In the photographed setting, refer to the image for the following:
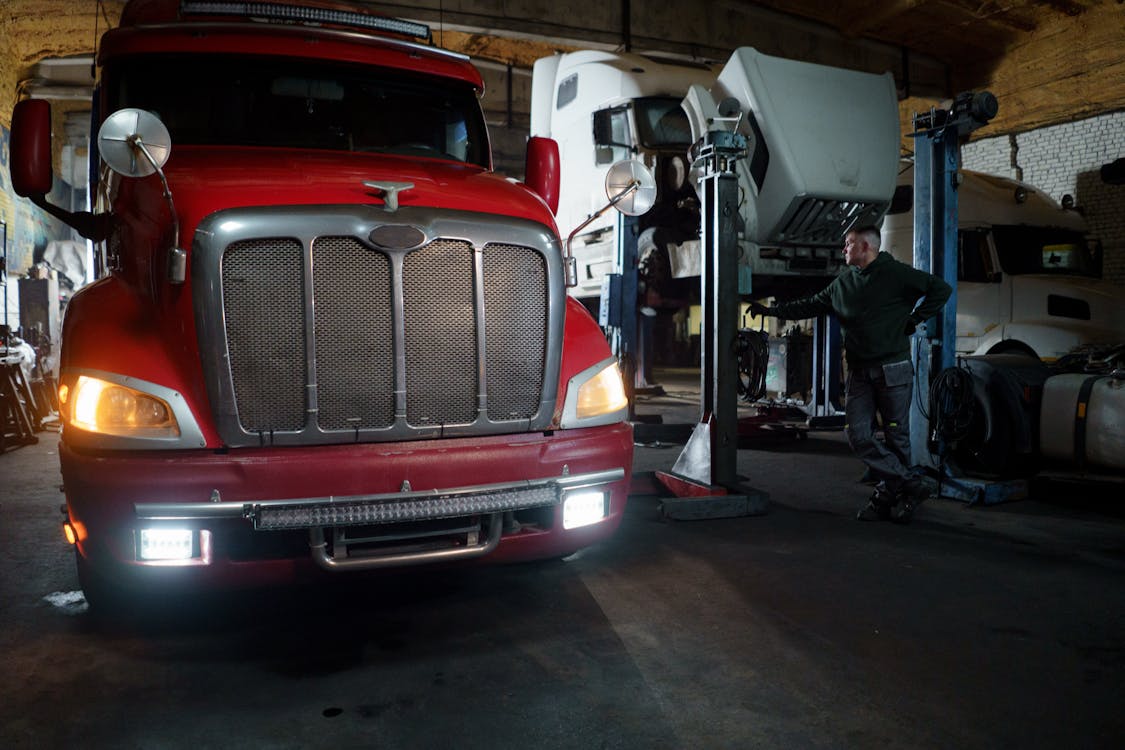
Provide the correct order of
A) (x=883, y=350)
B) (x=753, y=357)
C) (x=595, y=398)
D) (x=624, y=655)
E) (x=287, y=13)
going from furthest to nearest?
1. (x=753, y=357)
2. (x=883, y=350)
3. (x=287, y=13)
4. (x=595, y=398)
5. (x=624, y=655)

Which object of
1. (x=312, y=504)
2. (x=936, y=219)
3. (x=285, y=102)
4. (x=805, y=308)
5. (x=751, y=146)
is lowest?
(x=312, y=504)

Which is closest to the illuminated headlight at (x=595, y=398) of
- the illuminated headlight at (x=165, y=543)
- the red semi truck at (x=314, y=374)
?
the red semi truck at (x=314, y=374)

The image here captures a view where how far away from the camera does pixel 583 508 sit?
126 inches

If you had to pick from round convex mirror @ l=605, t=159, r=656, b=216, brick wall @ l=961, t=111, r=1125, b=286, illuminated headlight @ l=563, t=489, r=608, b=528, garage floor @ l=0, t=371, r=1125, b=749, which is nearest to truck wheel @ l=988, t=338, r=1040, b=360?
brick wall @ l=961, t=111, r=1125, b=286

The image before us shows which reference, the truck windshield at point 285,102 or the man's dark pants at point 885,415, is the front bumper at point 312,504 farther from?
the man's dark pants at point 885,415

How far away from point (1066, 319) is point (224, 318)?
10128 mm

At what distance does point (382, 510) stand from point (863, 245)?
11.6 ft

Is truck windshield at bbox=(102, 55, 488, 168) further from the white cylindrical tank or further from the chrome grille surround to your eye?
the white cylindrical tank

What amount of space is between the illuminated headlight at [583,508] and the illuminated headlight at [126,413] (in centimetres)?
141

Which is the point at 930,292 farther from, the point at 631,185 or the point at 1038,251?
the point at 1038,251

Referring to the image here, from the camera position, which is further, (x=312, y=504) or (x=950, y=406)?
(x=950, y=406)

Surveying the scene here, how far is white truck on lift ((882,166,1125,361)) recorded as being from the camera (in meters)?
9.76

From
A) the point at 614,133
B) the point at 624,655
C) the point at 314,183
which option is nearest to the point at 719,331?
the point at 624,655

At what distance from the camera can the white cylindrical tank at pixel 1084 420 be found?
534cm
